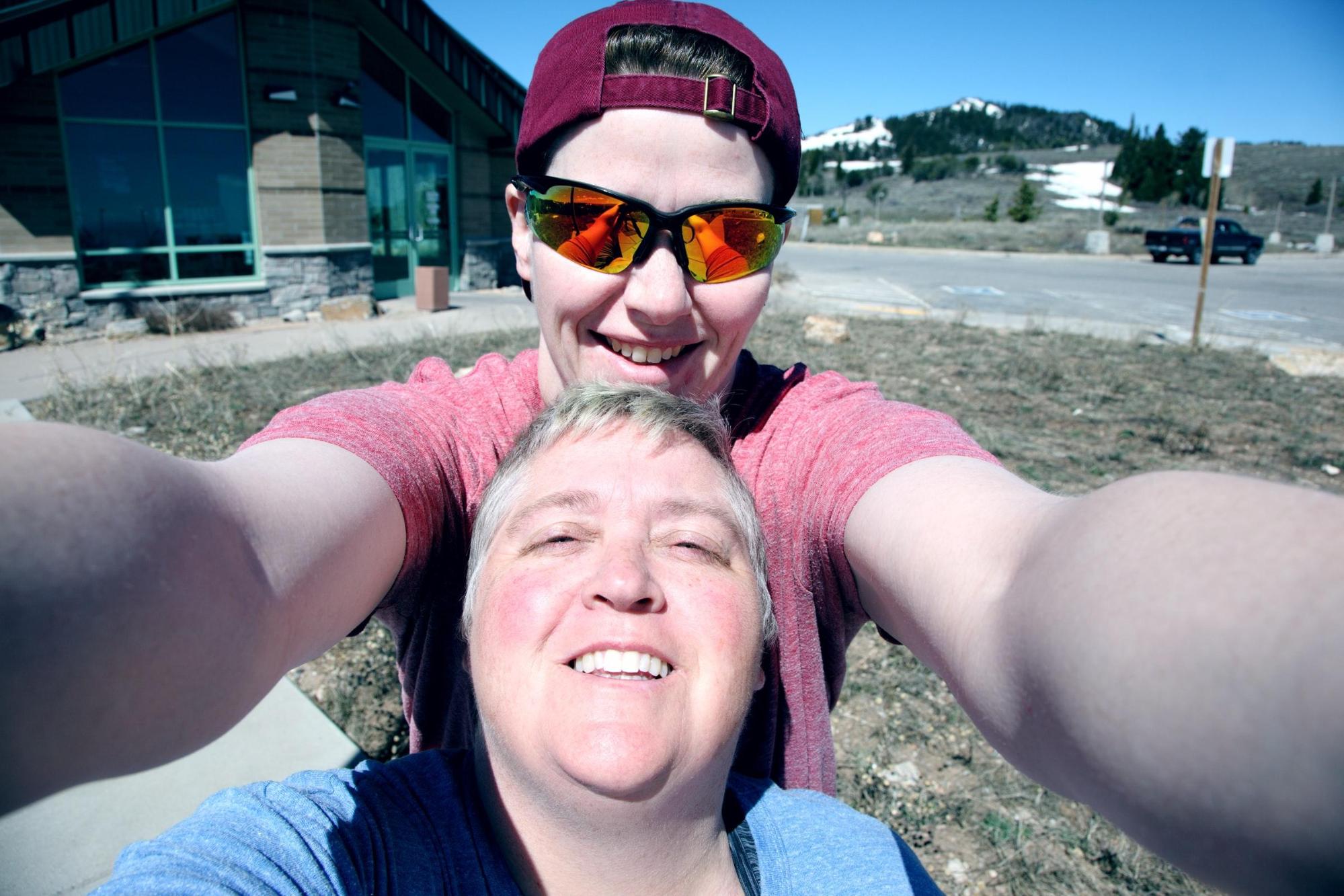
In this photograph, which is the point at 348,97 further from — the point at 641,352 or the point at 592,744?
the point at 592,744

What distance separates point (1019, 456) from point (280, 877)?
→ 17.8 feet

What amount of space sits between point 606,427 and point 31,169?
10.8 m

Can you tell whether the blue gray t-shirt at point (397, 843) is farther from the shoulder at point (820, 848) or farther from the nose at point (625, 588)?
the nose at point (625, 588)

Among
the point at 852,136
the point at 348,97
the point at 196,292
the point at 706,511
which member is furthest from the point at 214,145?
the point at 852,136

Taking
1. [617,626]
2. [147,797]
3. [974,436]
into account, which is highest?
[617,626]

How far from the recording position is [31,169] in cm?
894

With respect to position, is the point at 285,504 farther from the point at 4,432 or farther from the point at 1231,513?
the point at 1231,513

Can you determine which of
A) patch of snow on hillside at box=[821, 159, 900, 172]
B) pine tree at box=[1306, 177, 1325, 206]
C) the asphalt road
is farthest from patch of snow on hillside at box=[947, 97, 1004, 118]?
the asphalt road

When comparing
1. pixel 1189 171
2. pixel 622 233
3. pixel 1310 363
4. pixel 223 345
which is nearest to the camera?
pixel 622 233

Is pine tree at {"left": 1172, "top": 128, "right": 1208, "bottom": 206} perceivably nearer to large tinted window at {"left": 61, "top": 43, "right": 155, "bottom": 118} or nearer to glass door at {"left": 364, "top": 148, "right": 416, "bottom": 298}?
glass door at {"left": 364, "top": 148, "right": 416, "bottom": 298}

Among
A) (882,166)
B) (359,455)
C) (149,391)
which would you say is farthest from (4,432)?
(882,166)

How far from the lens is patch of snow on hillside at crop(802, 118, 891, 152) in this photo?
14500 centimetres

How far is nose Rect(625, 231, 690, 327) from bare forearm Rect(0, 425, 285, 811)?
833 millimetres

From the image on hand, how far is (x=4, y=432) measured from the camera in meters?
0.59
